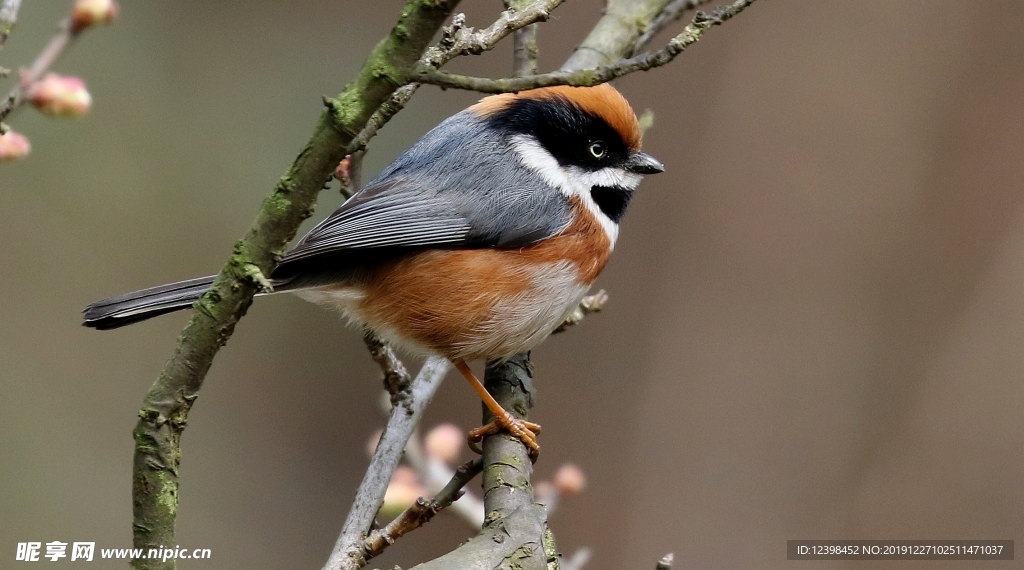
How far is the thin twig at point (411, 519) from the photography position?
261cm

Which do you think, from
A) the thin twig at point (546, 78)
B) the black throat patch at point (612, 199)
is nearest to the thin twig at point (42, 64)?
the thin twig at point (546, 78)

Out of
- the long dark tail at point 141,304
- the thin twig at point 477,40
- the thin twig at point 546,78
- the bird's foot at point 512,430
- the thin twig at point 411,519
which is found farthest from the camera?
the bird's foot at point 512,430

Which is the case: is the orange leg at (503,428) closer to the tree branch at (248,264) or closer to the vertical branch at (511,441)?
the vertical branch at (511,441)

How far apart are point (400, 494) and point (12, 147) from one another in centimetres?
206

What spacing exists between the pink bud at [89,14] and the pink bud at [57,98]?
0.33 feet

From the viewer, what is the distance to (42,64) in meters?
1.43

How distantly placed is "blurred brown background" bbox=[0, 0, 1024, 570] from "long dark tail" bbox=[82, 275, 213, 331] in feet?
7.71

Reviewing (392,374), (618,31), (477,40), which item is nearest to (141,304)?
(392,374)

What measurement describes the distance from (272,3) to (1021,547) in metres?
5.94

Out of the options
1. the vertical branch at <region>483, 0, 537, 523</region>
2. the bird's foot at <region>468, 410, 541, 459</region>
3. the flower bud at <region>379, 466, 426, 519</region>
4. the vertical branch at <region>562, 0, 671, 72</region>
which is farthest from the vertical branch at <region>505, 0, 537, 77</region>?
the flower bud at <region>379, 466, 426, 519</region>

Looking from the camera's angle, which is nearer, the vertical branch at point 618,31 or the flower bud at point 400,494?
the flower bud at point 400,494

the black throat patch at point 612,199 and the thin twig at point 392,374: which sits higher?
the black throat patch at point 612,199

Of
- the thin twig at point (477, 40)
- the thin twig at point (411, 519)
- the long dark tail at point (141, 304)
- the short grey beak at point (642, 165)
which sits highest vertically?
the short grey beak at point (642, 165)

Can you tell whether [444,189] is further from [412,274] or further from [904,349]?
[904,349]
